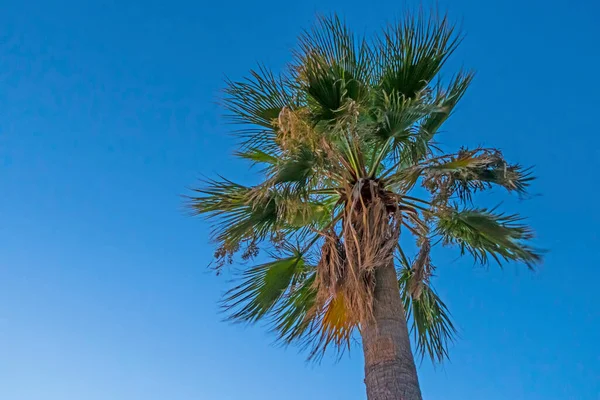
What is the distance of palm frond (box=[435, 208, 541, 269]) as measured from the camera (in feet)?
18.0

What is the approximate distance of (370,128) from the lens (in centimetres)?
561

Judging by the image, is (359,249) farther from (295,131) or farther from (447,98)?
(447,98)

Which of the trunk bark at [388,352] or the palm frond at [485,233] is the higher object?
the palm frond at [485,233]

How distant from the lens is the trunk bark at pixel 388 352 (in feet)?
14.1

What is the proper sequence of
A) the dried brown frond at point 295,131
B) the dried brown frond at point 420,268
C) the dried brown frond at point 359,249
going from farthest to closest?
1. the dried brown frond at point 420,268
2. the dried brown frond at point 295,131
3. the dried brown frond at point 359,249

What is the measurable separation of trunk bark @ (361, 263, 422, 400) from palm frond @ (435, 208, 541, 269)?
4.08 feet

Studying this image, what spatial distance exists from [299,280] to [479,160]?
8.22ft

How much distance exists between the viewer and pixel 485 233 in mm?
5836

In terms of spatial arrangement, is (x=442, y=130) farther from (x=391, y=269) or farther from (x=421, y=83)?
(x=391, y=269)

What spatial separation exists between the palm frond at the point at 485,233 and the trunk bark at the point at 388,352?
1244 mm

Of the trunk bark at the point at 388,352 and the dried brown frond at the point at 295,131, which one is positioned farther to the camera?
the dried brown frond at the point at 295,131

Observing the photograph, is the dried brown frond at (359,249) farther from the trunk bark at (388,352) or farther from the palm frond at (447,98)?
the palm frond at (447,98)

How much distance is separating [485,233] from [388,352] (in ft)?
6.77

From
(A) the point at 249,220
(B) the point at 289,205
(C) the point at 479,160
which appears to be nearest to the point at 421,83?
(C) the point at 479,160
